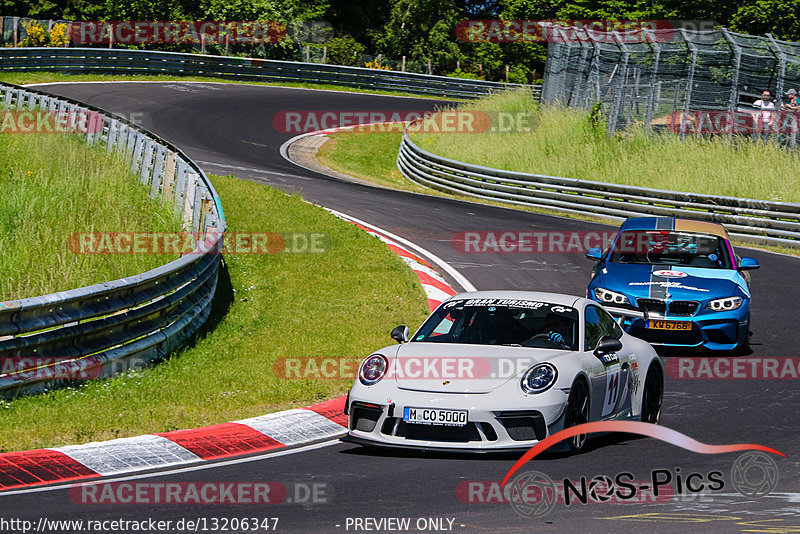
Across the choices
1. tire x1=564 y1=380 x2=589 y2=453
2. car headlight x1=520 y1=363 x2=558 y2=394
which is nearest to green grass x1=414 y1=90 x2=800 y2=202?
tire x1=564 y1=380 x2=589 y2=453

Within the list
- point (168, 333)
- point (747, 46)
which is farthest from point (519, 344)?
point (747, 46)

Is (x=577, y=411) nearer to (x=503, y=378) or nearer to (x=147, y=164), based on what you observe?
(x=503, y=378)

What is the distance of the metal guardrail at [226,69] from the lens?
4462 centimetres

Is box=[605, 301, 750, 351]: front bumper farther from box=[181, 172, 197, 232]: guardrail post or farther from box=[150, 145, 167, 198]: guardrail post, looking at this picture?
box=[150, 145, 167, 198]: guardrail post

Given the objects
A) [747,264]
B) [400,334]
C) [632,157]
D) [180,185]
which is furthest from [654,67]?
[400,334]

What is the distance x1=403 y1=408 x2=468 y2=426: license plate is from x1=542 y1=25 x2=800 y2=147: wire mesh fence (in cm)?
2111

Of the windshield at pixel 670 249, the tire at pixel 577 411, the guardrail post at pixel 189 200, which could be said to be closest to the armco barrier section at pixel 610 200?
the windshield at pixel 670 249

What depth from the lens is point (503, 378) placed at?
858 cm

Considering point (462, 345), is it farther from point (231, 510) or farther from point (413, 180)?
point (413, 180)

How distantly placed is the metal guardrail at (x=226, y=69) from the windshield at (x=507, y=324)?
122 ft

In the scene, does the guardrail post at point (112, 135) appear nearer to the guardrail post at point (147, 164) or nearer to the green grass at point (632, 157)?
the guardrail post at point (147, 164)

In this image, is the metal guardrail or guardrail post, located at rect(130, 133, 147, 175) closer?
guardrail post, located at rect(130, 133, 147, 175)

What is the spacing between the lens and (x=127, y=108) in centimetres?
3900

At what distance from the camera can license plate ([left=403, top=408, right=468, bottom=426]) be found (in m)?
8.27
